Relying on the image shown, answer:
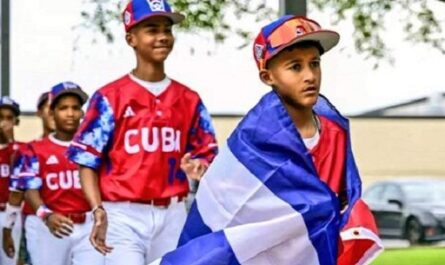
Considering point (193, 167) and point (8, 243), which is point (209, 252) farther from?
point (8, 243)

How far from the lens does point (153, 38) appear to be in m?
6.84

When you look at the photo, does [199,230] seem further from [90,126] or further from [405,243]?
[405,243]

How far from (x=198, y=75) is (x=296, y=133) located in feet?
31.4

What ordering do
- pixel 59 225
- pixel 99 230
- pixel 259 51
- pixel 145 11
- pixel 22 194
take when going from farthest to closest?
pixel 22 194
pixel 59 225
pixel 145 11
pixel 99 230
pixel 259 51

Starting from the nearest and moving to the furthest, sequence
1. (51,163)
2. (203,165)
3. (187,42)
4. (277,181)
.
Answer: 1. (277,181)
2. (203,165)
3. (51,163)
4. (187,42)

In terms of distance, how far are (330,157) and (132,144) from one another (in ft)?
5.07

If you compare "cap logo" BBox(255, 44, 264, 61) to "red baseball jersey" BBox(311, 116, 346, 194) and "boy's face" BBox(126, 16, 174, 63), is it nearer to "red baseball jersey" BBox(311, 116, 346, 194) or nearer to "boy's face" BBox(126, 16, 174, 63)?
"red baseball jersey" BBox(311, 116, 346, 194)

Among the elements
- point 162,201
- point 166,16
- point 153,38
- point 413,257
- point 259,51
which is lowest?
point 413,257

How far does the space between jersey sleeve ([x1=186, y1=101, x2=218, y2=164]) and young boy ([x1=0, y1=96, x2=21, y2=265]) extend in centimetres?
463

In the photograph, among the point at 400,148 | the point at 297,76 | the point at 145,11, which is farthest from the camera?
the point at 400,148

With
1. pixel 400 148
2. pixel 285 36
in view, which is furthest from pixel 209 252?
pixel 400 148

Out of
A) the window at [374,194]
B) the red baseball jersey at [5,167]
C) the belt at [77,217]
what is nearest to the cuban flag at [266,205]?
the belt at [77,217]

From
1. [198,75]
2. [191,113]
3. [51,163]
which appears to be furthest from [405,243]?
[191,113]

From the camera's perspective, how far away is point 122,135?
672 cm
